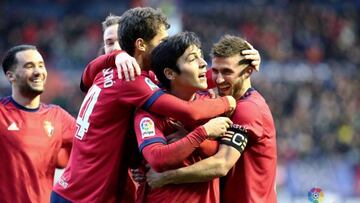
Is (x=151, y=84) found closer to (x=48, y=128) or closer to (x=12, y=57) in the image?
(x=48, y=128)

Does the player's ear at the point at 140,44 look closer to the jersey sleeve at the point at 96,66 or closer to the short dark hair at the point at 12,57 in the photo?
the jersey sleeve at the point at 96,66

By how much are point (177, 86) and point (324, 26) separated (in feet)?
61.5

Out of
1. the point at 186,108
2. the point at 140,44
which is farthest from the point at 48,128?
the point at 186,108

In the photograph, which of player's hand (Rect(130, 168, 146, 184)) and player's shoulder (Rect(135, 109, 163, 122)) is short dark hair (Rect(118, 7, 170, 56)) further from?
player's hand (Rect(130, 168, 146, 184))

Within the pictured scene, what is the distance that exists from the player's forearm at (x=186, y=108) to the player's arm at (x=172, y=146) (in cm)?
11

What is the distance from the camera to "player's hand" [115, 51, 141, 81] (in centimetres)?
582

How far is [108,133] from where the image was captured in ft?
19.3

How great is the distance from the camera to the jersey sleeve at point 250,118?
578 centimetres

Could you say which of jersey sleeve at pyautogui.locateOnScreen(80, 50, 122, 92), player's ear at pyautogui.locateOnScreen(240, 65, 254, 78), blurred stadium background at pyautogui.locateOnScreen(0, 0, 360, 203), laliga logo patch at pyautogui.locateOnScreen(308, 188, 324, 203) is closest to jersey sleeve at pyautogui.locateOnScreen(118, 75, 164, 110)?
jersey sleeve at pyautogui.locateOnScreen(80, 50, 122, 92)

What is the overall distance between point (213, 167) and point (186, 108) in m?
0.43

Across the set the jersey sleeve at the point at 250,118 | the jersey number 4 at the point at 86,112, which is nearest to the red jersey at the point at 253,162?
the jersey sleeve at the point at 250,118

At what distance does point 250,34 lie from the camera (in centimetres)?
2316

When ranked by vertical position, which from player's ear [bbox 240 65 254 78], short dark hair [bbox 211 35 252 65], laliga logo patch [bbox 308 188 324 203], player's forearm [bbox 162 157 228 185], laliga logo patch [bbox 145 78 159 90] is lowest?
laliga logo patch [bbox 308 188 324 203]

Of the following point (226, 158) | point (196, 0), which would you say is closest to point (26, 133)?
point (226, 158)
